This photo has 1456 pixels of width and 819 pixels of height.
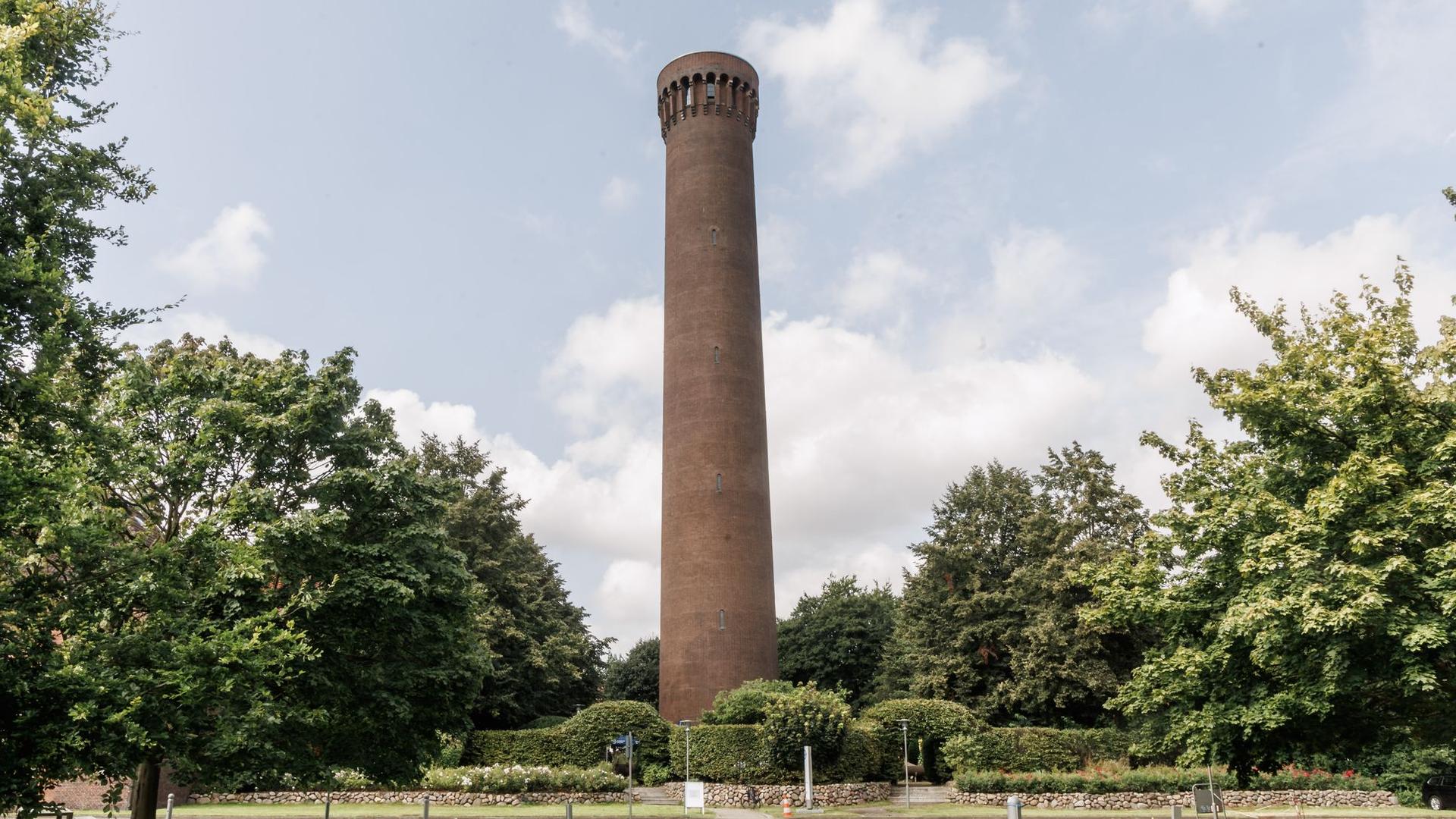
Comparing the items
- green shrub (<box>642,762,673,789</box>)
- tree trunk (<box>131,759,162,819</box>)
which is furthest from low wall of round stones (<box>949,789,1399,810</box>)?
tree trunk (<box>131,759,162,819</box>)

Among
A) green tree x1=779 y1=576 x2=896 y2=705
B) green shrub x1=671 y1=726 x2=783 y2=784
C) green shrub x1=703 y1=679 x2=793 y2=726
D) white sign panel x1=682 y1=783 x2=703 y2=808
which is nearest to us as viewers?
white sign panel x1=682 y1=783 x2=703 y2=808

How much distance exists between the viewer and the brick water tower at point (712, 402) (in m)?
45.0

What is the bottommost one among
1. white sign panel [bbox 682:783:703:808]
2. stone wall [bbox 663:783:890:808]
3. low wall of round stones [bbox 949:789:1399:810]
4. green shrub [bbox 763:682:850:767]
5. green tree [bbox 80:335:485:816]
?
low wall of round stones [bbox 949:789:1399:810]

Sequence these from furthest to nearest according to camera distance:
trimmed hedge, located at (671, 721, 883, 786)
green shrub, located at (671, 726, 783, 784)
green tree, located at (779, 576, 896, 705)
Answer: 1. green tree, located at (779, 576, 896, 705)
2. green shrub, located at (671, 726, 783, 784)
3. trimmed hedge, located at (671, 721, 883, 786)

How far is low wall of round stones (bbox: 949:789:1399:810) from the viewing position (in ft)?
118

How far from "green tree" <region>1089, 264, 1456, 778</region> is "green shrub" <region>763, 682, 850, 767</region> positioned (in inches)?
665

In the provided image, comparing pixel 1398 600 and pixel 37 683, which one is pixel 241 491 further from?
pixel 1398 600

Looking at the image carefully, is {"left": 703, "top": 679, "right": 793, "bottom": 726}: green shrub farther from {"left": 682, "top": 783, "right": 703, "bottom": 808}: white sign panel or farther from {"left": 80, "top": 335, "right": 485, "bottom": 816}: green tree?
{"left": 80, "top": 335, "right": 485, "bottom": 816}: green tree

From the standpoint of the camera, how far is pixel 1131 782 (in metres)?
36.5

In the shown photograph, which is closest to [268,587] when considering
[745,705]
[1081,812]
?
[745,705]

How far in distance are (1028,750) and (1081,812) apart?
535cm

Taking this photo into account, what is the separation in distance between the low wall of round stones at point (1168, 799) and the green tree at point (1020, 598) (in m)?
7.66

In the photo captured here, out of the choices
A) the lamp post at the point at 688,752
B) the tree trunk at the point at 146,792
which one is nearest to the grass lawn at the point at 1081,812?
the lamp post at the point at 688,752

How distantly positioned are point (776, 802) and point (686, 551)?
12787 millimetres
